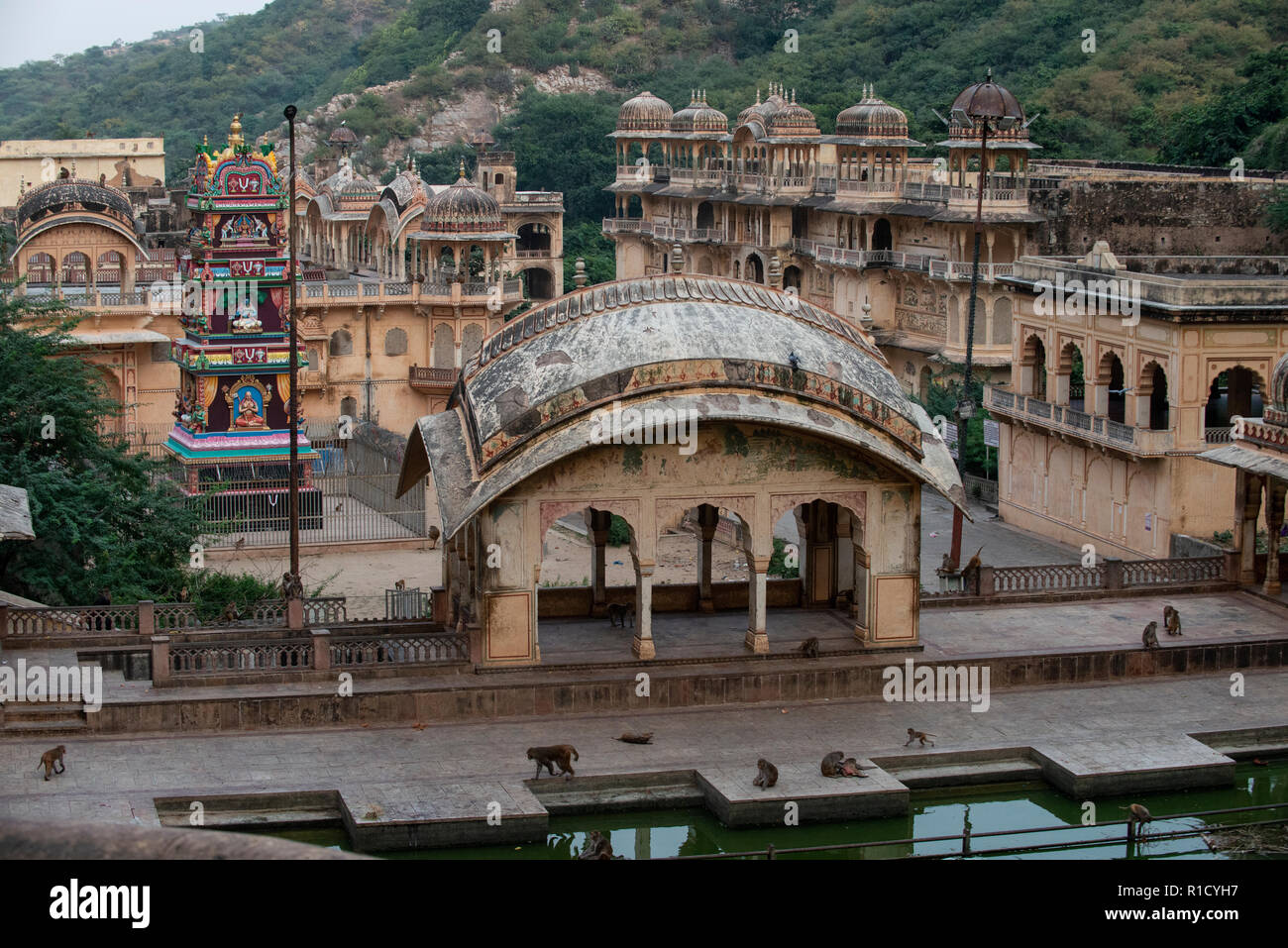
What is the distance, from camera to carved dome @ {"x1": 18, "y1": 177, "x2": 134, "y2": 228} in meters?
49.5

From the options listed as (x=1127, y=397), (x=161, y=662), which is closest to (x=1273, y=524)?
(x=1127, y=397)

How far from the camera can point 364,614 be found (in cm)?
2969

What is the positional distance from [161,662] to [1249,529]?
15.6m

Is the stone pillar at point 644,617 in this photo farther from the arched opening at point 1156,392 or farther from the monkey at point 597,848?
the arched opening at point 1156,392

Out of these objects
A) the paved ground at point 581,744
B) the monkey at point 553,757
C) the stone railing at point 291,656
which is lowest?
the paved ground at point 581,744

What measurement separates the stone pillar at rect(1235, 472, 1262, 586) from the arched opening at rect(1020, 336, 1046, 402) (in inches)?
419

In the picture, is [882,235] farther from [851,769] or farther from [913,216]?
[851,769]

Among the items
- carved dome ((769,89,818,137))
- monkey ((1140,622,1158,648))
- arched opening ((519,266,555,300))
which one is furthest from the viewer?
arched opening ((519,266,555,300))

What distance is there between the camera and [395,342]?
51.3m

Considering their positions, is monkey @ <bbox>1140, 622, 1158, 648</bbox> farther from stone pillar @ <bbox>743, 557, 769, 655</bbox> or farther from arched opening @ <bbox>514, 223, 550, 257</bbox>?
arched opening @ <bbox>514, 223, 550, 257</bbox>

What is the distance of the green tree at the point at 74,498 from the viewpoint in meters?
26.7

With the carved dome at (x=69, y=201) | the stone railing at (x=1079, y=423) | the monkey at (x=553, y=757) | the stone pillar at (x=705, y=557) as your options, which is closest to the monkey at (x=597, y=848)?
the monkey at (x=553, y=757)

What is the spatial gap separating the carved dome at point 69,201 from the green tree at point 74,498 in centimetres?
1935

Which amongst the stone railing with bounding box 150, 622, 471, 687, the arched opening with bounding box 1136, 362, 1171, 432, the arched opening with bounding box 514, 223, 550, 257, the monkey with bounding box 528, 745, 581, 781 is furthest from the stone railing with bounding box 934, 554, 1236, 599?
the arched opening with bounding box 514, 223, 550, 257
